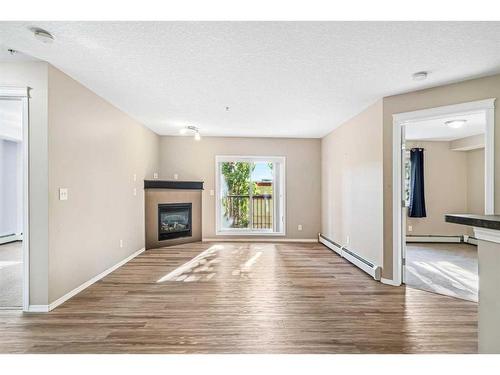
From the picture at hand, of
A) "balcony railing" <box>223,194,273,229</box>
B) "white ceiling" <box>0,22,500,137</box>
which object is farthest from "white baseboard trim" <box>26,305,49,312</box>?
"balcony railing" <box>223,194,273,229</box>

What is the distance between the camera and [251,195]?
6.54 m

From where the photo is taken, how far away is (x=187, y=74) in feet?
9.31

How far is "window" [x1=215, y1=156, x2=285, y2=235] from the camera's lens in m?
6.40

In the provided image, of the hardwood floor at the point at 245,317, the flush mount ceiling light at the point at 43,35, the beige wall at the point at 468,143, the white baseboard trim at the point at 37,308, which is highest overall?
the flush mount ceiling light at the point at 43,35

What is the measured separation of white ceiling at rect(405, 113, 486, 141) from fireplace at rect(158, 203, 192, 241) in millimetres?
4773

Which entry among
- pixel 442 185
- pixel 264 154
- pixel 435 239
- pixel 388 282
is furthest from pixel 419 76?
pixel 435 239

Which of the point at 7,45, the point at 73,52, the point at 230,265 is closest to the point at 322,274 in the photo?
the point at 230,265

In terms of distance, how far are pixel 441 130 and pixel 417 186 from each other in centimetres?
141

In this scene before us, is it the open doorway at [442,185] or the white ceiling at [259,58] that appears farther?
the open doorway at [442,185]

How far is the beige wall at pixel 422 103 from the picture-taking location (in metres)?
2.80

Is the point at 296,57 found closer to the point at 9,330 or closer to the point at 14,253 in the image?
the point at 9,330

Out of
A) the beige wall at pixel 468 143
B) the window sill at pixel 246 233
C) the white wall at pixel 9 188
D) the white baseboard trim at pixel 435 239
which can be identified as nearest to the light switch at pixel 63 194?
the window sill at pixel 246 233

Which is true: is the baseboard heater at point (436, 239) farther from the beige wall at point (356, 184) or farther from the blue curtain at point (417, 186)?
the beige wall at point (356, 184)

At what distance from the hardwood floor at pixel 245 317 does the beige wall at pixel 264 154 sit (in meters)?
2.47
